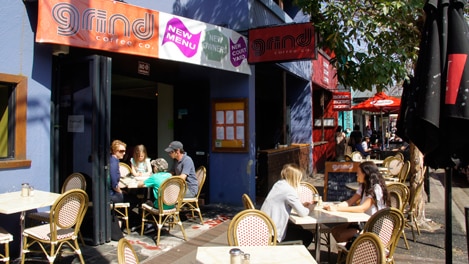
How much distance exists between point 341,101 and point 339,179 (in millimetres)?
9752

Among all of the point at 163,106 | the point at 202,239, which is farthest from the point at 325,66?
the point at 202,239

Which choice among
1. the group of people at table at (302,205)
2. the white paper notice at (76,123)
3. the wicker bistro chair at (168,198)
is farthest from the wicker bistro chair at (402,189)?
the white paper notice at (76,123)

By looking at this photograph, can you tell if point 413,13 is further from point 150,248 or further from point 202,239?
point 150,248

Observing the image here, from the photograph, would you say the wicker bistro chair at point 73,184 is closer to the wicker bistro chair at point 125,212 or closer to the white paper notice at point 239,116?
the wicker bistro chair at point 125,212

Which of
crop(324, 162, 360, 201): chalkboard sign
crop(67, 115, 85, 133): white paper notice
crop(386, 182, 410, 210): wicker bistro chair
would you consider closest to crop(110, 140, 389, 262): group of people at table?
crop(386, 182, 410, 210): wicker bistro chair

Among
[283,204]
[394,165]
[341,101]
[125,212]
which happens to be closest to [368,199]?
[283,204]

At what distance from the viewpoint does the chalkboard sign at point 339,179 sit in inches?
266

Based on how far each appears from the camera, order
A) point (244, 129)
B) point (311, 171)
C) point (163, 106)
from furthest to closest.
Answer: point (311, 171)
point (163, 106)
point (244, 129)

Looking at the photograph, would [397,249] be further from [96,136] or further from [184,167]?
[96,136]

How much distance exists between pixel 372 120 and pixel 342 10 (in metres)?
31.6

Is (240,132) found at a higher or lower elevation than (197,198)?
higher

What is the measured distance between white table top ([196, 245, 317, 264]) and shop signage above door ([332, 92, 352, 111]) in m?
13.2

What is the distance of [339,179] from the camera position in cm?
680

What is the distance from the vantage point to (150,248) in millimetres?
5250
